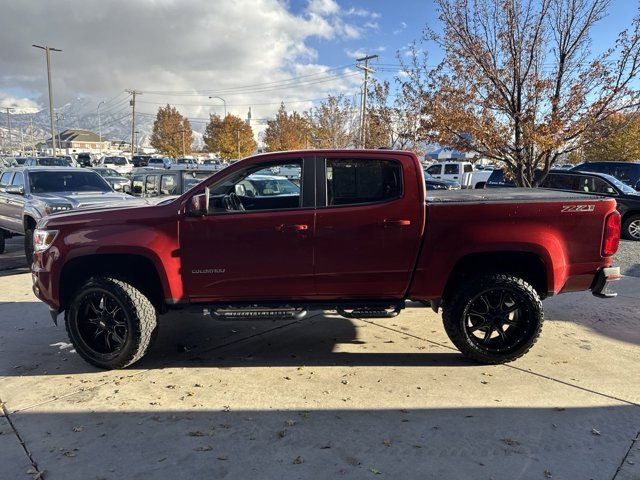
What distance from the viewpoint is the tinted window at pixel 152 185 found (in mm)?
10289

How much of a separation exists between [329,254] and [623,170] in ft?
55.9

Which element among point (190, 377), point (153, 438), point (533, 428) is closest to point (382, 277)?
point (533, 428)

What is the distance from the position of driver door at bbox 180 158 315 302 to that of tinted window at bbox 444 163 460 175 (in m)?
21.9

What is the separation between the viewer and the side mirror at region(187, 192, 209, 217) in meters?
3.97

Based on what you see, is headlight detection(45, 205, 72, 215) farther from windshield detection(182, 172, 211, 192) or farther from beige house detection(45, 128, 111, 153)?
beige house detection(45, 128, 111, 153)

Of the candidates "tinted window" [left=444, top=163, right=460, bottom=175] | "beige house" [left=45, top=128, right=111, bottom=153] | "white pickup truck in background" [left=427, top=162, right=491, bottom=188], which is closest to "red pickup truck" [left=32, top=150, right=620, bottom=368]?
"white pickup truck in background" [left=427, top=162, right=491, bottom=188]

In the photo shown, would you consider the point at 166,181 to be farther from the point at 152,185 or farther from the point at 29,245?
the point at 29,245

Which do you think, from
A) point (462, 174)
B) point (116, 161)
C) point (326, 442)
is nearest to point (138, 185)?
point (326, 442)

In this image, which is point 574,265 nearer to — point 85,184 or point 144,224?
point 144,224

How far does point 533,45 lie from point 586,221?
658cm

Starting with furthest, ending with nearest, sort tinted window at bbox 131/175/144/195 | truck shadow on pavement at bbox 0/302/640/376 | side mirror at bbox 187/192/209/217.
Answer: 1. tinted window at bbox 131/175/144/195
2. truck shadow on pavement at bbox 0/302/640/376
3. side mirror at bbox 187/192/209/217

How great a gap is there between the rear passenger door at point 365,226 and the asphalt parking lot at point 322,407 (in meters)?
0.81

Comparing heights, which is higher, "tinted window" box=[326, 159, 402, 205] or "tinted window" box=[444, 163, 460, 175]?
"tinted window" box=[444, 163, 460, 175]

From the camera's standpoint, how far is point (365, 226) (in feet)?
13.3
